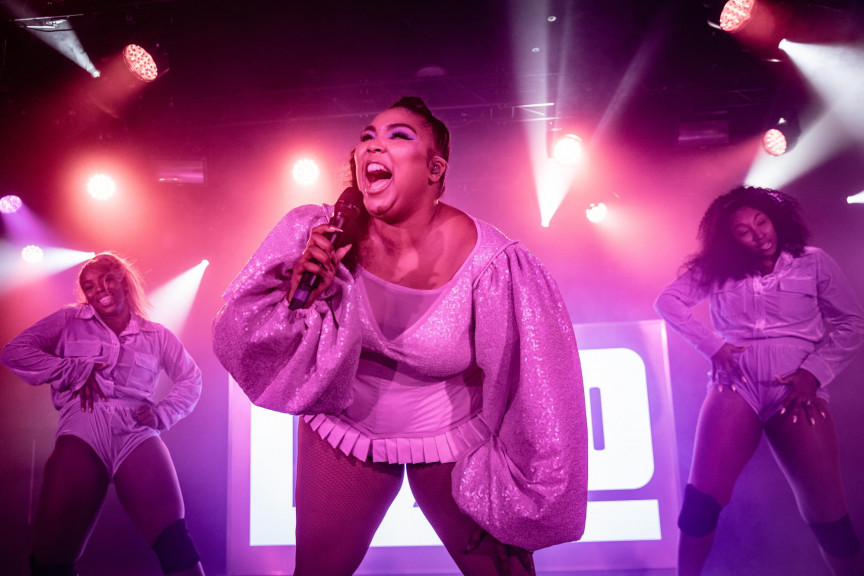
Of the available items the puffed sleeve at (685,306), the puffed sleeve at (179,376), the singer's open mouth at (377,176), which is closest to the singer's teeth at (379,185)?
the singer's open mouth at (377,176)

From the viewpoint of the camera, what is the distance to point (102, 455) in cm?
358

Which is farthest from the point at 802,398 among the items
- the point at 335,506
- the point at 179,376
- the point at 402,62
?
the point at 179,376

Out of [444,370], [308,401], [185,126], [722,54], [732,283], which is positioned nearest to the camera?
[308,401]

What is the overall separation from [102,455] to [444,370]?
291 centimetres

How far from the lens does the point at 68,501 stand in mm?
3393

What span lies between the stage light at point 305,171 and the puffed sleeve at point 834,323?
4416 mm

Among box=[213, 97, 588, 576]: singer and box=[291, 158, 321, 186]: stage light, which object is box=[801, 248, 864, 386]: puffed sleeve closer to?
box=[213, 97, 588, 576]: singer

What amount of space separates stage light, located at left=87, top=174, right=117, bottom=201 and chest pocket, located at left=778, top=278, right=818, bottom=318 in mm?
6180

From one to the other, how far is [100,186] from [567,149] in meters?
4.74

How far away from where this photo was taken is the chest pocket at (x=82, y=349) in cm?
388

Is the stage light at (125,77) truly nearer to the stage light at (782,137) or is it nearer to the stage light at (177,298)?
the stage light at (177,298)

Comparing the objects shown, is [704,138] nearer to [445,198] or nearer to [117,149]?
[445,198]

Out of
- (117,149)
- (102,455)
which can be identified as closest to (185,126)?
(117,149)

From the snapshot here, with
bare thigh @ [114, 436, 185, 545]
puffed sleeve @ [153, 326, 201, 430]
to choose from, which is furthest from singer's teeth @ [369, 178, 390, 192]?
puffed sleeve @ [153, 326, 201, 430]
